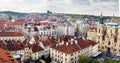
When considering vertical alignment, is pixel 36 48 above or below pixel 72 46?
below

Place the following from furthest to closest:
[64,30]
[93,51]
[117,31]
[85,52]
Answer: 1. [64,30]
2. [117,31]
3. [93,51]
4. [85,52]

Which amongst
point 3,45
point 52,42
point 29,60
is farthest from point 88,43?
point 3,45

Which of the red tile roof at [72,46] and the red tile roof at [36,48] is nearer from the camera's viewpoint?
the red tile roof at [72,46]

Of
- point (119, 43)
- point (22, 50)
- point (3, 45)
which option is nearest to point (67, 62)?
point (22, 50)

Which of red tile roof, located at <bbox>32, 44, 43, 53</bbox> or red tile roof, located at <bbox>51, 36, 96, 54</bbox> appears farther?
red tile roof, located at <bbox>32, 44, 43, 53</bbox>

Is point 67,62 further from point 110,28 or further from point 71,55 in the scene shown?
point 110,28

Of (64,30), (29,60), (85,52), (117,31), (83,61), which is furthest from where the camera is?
(64,30)

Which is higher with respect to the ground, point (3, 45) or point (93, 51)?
point (3, 45)

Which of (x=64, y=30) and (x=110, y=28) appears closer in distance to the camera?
(x=110, y=28)

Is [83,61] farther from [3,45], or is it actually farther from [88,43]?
[3,45]

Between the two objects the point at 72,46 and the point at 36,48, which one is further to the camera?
the point at 36,48
